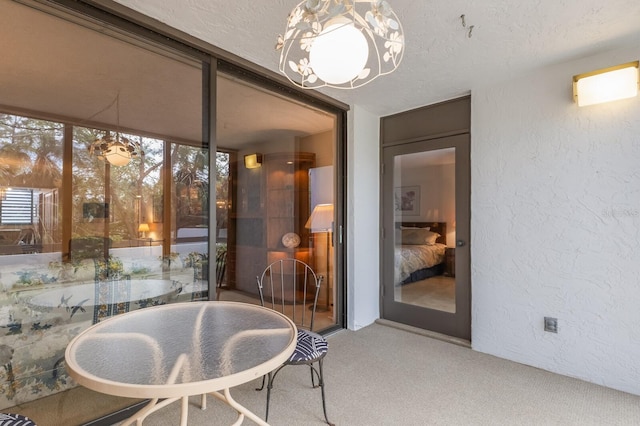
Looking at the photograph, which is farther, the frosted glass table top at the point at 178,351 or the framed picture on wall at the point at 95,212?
the framed picture on wall at the point at 95,212

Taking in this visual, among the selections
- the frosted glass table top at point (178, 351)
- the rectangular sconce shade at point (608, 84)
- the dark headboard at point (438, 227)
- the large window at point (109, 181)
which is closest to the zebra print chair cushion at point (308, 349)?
the frosted glass table top at point (178, 351)

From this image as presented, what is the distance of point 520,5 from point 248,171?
3.24 metres

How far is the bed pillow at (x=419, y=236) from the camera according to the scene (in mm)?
3441

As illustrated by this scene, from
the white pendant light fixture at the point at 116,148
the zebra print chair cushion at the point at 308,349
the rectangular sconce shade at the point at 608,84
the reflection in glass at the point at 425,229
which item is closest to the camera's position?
the zebra print chair cushion at the point at 308,349

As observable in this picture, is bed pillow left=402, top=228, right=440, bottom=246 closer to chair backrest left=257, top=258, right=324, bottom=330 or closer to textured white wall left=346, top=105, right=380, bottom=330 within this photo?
textured white wall left=346, top=105, right=380, bottom=330

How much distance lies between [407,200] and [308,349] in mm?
2207

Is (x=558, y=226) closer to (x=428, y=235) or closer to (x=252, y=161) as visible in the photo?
(x=428, y=235)

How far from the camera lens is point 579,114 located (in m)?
2.46

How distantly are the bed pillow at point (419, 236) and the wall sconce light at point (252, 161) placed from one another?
2095 millimetres

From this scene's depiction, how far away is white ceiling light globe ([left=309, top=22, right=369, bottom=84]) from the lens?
1.18 m

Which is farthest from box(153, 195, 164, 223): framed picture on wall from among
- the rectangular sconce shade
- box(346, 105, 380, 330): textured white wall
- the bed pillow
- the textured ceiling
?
the rectangular sconce shade

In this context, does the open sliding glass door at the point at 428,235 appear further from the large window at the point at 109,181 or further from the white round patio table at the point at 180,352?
the white round patio table at the point at 180,352

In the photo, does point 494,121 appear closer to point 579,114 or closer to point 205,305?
point 579,114

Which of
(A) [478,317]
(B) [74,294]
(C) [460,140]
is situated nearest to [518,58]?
(C) [460,140]
